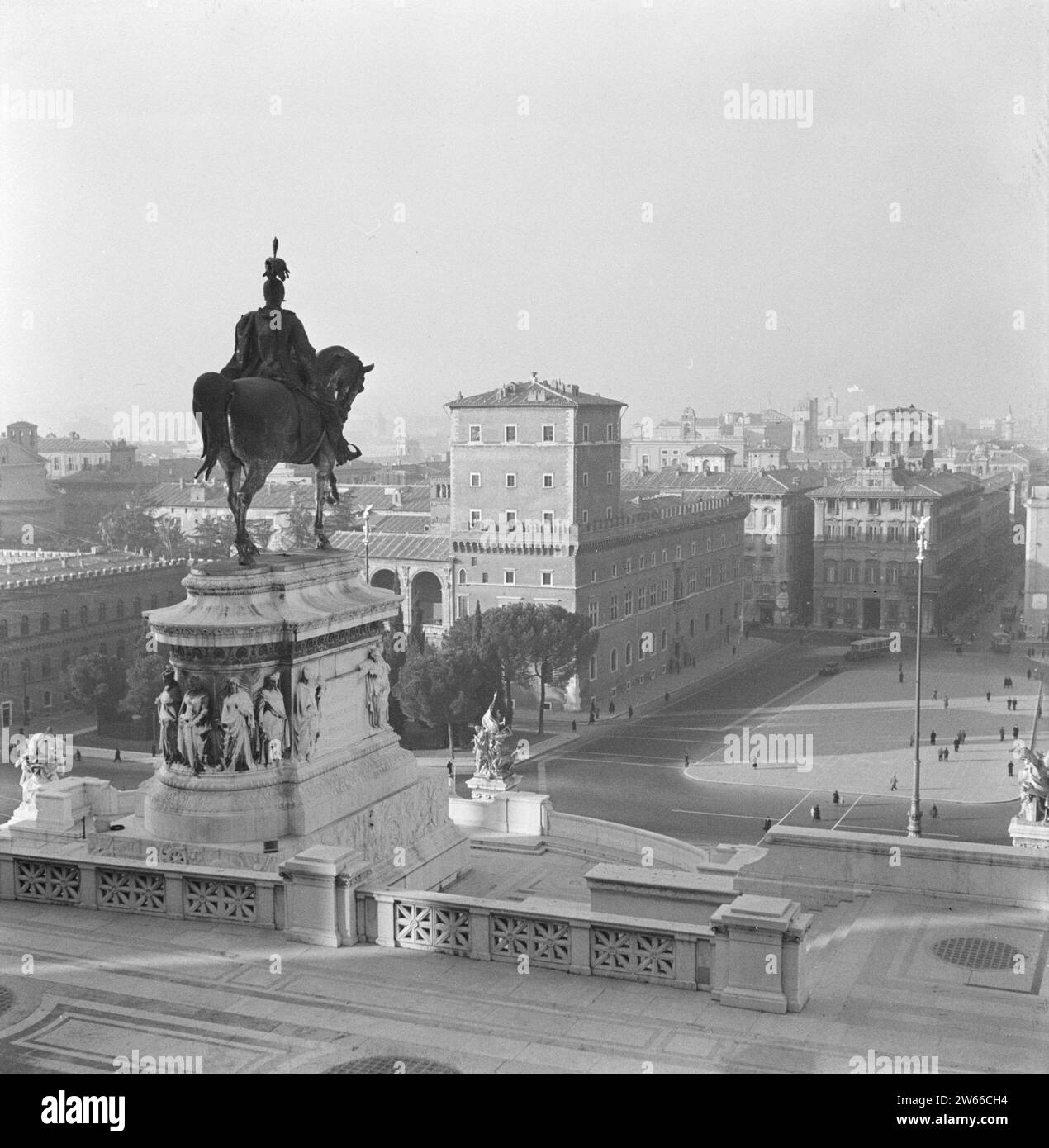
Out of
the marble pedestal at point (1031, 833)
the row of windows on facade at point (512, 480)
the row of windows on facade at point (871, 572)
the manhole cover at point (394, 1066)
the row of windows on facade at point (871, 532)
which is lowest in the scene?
the row of windows on facade at point (871, 572)

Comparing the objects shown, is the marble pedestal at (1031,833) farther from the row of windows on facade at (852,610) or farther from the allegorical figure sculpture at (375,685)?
the row of windows on facade at (852,610)

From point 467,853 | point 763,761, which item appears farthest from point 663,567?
Result: point 467,853

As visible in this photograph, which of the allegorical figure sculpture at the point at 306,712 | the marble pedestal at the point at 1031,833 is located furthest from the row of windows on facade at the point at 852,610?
the allegorical figure sculpture at the point at 306,712

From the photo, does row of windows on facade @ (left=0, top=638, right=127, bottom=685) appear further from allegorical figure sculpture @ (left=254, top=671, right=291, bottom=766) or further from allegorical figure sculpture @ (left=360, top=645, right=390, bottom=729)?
allegorical figure sculpture @ (left=254, top=671, right=291, bottom=766)

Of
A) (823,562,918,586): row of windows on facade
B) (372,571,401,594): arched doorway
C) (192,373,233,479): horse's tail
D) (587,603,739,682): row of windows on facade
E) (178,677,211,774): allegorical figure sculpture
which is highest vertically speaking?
(192,373,233,479): horse's tail

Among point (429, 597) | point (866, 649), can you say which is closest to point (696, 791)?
point (429, 597)

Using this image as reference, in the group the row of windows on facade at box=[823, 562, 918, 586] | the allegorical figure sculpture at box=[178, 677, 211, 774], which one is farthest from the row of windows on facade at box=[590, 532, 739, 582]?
the allegorical figure sculpture at box=[178, 677, 211, 774]
